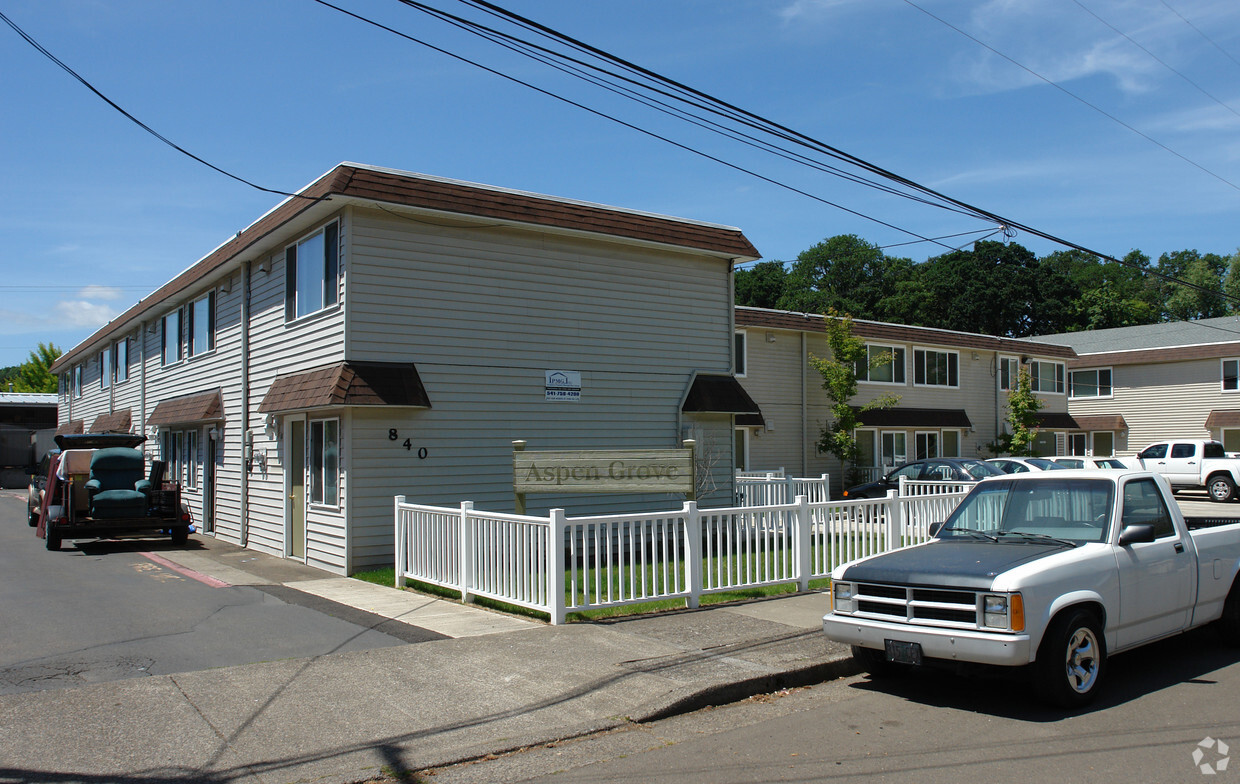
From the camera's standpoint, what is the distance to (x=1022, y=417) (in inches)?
1357

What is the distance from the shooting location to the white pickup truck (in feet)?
20.5

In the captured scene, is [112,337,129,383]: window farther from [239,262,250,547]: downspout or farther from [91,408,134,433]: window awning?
[239,262,250,547]: downspout

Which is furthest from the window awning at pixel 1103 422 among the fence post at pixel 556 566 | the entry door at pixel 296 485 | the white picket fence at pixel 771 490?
the fence post at pixel 556 566

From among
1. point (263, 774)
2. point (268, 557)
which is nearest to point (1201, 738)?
point (263, 774)

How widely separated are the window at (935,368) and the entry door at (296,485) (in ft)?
76.5

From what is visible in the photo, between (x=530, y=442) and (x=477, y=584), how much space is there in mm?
4794

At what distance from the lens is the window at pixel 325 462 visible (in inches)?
538

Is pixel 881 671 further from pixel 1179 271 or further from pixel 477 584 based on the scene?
pixel 1179 271

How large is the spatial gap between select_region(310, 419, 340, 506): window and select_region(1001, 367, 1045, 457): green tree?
27.8 metres

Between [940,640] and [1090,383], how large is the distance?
135ft

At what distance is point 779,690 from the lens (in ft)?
23.9

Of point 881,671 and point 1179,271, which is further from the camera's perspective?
point 1179,271

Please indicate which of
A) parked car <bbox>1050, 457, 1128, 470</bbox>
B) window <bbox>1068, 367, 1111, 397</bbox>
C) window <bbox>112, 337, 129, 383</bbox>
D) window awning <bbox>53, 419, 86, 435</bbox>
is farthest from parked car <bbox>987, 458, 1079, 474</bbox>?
window awning <bbox>53, 419, 86, 435</bbox>

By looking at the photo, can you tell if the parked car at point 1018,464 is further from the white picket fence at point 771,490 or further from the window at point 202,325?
the window at point 202,325
